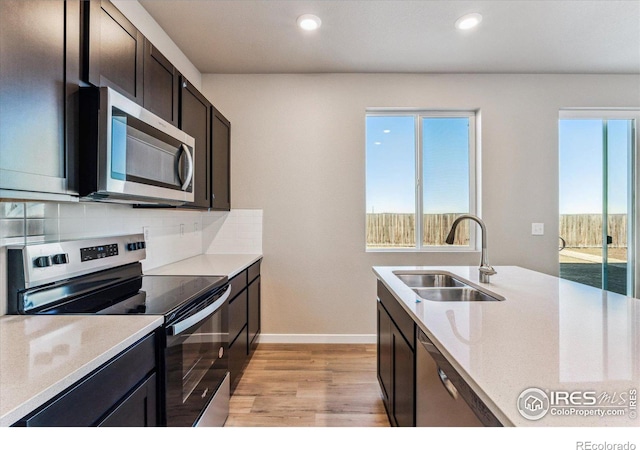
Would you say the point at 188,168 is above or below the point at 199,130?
below

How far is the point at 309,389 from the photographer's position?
229 centimetres

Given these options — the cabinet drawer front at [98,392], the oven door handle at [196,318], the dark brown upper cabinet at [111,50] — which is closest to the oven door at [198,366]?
the oven door handle at [196,318]

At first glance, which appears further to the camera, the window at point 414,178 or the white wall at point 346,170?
the window at point 414,178

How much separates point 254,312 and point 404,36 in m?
2.62

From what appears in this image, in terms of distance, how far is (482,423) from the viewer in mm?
754

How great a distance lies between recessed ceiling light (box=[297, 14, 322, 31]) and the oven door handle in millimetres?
1961

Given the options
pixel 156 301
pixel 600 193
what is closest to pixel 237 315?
pixel 156 301

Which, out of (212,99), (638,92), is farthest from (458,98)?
(212,99)

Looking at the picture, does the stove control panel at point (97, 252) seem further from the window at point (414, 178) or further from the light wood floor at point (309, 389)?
the window at point (414, 178)

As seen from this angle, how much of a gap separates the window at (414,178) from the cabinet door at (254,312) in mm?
1198

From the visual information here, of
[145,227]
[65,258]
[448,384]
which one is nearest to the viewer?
[448,384]

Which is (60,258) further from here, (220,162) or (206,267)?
(220,162)

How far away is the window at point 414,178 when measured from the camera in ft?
10.8

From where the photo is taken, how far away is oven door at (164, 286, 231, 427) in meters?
1.24
